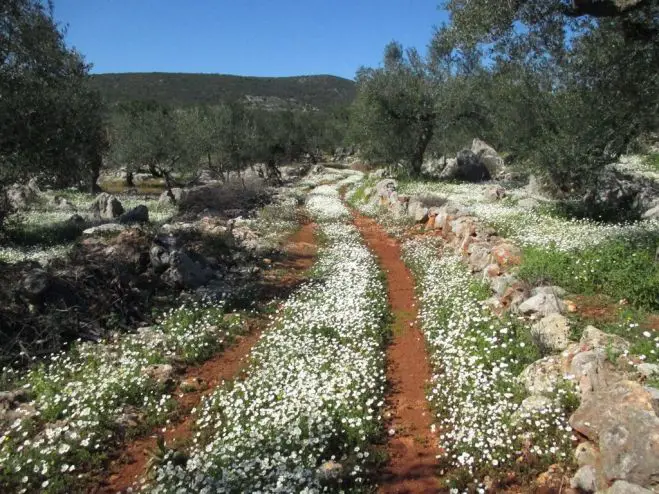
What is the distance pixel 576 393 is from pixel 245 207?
105ft

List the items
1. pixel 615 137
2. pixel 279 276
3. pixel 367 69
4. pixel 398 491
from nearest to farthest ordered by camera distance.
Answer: pixel 398 491
pixel 279 276
pixel 615 137
pixel 367 69

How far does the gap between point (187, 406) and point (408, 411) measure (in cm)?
480

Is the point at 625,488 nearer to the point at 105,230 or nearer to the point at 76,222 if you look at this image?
the point at 105,230

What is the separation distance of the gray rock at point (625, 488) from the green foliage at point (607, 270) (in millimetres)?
5886

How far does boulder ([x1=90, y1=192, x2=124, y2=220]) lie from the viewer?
→ 34806 millimetres

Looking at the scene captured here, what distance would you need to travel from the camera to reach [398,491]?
286 inches

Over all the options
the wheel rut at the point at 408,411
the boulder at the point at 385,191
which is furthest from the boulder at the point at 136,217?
the wheel rut at the point at 408,411

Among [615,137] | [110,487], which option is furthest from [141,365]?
[615,137]

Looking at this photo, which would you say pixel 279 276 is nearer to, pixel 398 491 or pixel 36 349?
pixel 36 349

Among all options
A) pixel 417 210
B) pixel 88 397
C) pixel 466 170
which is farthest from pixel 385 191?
pixel 88 397

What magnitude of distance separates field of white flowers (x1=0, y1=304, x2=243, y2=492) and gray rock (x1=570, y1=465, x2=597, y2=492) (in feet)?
25.1

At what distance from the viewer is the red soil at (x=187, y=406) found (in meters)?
8.14

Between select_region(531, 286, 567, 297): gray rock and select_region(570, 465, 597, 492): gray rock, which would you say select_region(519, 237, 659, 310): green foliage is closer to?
select_region(531, 286, 567, 297): gray rock

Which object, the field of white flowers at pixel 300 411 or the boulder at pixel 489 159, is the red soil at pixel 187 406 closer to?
the field of white flowers at pixel 300 411
